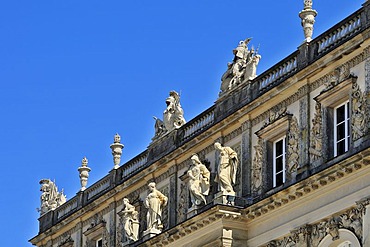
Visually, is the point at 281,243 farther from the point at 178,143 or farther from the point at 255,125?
the point at 178,143

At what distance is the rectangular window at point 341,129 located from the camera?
3534 centimetres

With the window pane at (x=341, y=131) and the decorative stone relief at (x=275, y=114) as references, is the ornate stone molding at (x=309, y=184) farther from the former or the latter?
the decorative stone relief at (x=275, y=114)

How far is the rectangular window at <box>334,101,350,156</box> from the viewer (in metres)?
35.3

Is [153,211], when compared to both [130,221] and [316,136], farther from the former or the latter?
[316,136]

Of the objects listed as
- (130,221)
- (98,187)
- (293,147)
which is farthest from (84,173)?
(293,147)

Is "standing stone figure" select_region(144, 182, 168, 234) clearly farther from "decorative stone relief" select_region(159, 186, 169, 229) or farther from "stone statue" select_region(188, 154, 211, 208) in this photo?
"stone statue" select_region(188, 154, 211, 208)

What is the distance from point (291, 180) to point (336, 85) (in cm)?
346

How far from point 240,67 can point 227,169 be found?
4.05 meters

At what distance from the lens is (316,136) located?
36.4 meters

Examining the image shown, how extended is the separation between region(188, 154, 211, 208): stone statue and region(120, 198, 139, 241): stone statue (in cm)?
490

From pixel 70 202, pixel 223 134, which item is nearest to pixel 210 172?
pixel 223 134

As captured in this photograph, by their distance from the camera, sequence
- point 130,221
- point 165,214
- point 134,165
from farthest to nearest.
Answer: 1. point 134,165
2. point 130,221
3. point 165,214

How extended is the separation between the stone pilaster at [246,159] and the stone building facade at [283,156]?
1.4 inches

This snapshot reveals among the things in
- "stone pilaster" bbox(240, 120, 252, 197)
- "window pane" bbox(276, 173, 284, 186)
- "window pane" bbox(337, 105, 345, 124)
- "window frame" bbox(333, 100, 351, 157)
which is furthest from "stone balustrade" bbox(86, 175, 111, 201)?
"window pane" bbox(337, 105, 345, 124)
